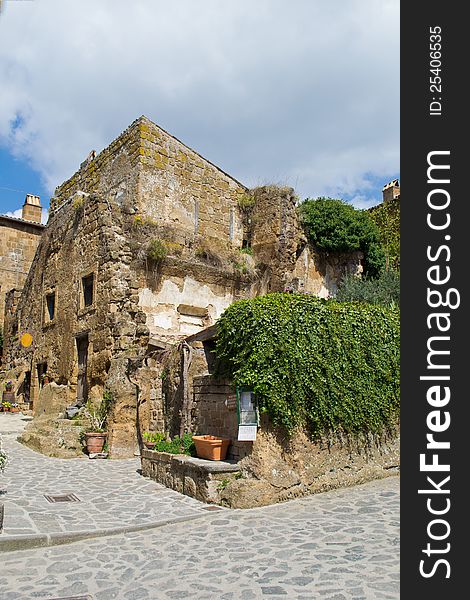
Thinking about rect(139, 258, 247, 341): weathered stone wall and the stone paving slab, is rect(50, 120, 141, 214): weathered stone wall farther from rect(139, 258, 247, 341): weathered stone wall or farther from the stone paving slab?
the stone paving slab

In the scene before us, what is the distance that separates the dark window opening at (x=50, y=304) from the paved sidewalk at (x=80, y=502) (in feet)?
23.7

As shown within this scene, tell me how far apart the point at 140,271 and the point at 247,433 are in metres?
8.49

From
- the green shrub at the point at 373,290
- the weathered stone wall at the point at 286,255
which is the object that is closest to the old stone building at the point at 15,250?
the weathered stone wall at the point at 286,255

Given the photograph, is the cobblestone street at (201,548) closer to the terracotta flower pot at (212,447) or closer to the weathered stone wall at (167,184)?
the terracotta flower pot at (212,447)

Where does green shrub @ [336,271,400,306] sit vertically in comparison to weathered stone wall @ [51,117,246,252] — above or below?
below

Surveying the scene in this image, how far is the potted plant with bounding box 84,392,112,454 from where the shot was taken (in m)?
11.6

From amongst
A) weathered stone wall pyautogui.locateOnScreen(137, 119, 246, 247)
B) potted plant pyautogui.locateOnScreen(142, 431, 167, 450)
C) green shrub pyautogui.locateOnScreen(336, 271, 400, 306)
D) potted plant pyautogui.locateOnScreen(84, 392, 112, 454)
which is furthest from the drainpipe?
green shrub pyautogui.locateOnScreen(336, 271, 400, 306)

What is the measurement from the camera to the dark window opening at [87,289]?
1537 cm

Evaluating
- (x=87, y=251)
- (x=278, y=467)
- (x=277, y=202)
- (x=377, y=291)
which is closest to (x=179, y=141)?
(x=277, y=202)

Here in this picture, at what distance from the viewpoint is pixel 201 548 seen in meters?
5.67

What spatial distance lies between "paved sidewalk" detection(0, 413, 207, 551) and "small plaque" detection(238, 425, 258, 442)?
102 centimetres

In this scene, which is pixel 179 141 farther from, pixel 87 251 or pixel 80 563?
pixel 80 563

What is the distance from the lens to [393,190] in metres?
22.1

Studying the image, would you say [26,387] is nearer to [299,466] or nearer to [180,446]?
[180,446]
